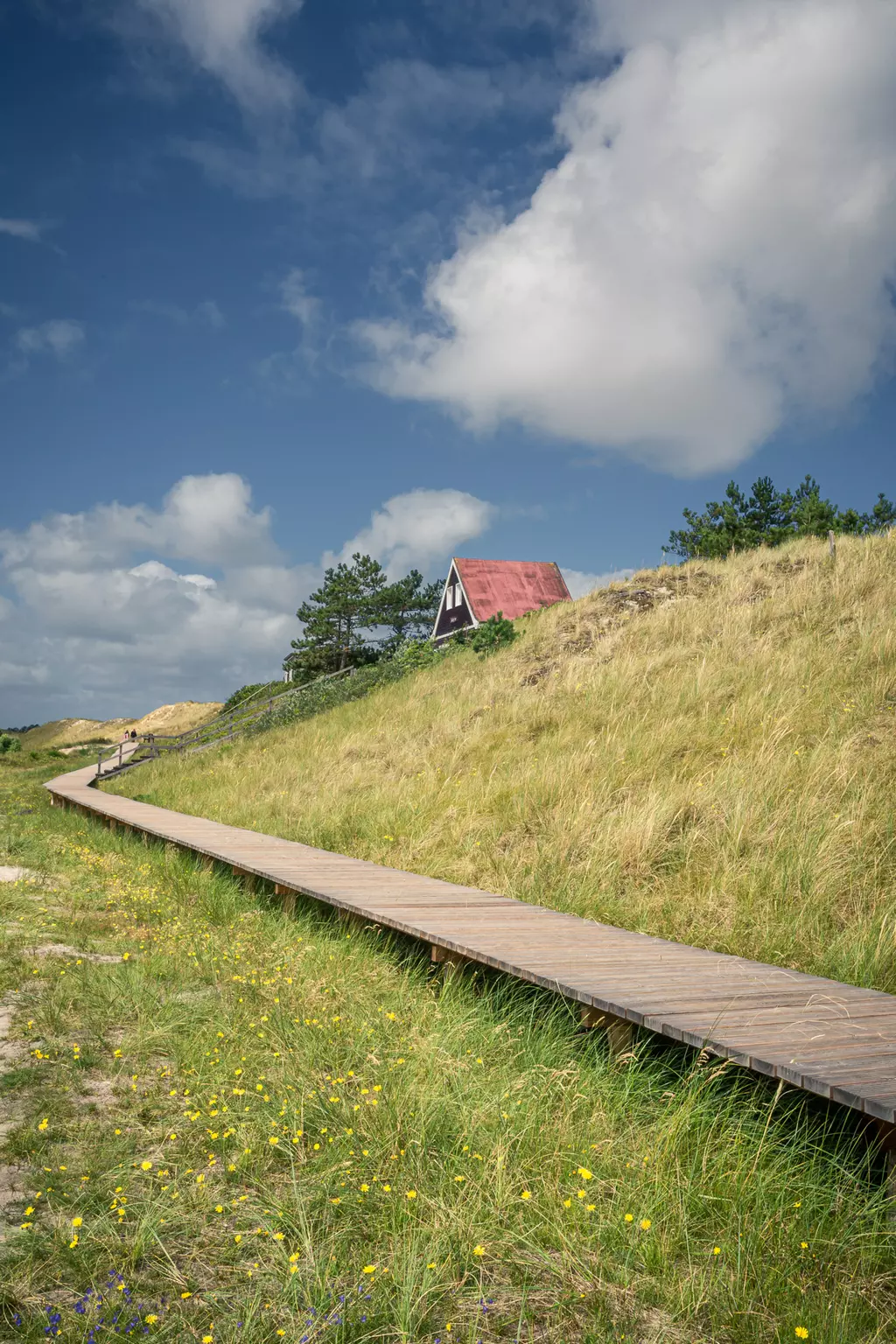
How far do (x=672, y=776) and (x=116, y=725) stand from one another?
5245cm

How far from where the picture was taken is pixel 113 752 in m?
33.8

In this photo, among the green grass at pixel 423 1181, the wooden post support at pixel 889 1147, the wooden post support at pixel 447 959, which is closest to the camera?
the green grass at pixel 423 1181

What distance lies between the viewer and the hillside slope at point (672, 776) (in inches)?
207

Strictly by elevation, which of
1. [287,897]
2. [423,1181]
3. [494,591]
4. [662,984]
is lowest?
[423,1181]

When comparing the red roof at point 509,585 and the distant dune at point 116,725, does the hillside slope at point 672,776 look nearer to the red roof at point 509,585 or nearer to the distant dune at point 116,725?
the red roof at point 509,585

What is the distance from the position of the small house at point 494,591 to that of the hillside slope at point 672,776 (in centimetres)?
2141

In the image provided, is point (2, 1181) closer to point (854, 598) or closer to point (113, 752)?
point (854, 598)

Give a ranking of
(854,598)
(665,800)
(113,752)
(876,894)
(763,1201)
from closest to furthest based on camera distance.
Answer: (763,1201)
(876,894)
(665,800)
(854,598)
(113,752)

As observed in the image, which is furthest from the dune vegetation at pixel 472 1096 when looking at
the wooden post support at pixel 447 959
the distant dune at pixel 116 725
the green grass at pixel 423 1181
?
the distant dune at pixel 116 725

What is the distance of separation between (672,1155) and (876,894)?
9.17 ft

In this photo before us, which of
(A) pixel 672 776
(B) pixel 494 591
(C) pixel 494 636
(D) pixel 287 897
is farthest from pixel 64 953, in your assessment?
(B) pixel 494 591

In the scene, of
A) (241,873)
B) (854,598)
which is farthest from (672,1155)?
(854,598)

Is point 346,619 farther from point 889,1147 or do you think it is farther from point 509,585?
point 889,1147

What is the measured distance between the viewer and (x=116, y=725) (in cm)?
5438
